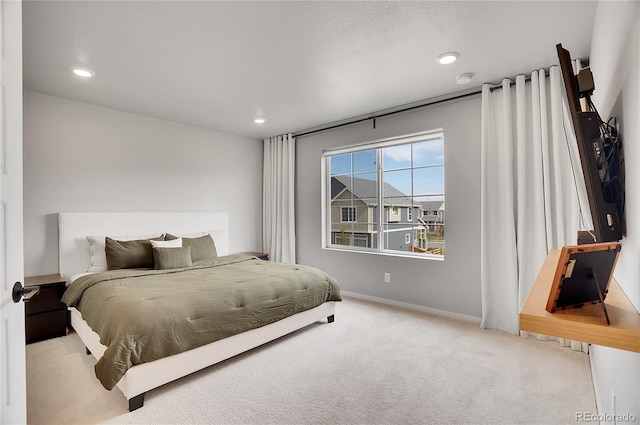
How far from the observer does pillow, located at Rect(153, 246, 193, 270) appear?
3521 mm

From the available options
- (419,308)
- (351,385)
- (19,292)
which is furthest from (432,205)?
(19,292)

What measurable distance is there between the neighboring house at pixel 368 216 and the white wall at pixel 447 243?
281 millimetres

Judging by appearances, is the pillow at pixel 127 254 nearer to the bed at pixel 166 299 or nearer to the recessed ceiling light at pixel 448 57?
the bed at pixel 166 299

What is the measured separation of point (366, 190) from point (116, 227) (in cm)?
326

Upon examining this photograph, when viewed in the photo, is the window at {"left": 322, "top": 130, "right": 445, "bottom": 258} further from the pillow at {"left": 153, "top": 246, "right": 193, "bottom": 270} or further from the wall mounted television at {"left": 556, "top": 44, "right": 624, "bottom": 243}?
the wall mounted television at {"left": 556, "top": 44, "right": 624, "bottom": 243}

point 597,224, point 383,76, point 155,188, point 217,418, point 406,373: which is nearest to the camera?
point 597,224

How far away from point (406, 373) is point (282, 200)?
3.41 m

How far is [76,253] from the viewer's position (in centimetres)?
362

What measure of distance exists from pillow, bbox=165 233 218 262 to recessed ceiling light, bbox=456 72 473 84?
3469 millimetres


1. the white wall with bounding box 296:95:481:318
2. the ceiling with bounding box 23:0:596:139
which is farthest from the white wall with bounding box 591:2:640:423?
the white wall with bounding box 296:95:481:318

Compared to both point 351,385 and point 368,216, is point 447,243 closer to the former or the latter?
point 368,216

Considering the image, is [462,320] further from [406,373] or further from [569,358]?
[406,373]

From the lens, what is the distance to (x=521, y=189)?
9.96 ft

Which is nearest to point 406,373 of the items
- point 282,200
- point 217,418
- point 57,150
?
point 217,418
